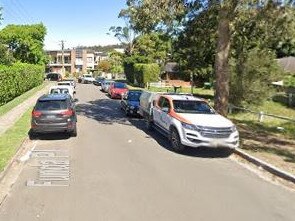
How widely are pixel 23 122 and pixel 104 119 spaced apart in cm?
445

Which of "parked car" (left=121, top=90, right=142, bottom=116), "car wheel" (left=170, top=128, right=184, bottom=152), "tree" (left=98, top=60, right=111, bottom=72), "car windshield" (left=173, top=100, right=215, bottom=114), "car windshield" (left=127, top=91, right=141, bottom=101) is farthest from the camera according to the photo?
"tree" (left=98, top=60, right=111, bottom=72)

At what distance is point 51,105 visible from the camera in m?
15.6

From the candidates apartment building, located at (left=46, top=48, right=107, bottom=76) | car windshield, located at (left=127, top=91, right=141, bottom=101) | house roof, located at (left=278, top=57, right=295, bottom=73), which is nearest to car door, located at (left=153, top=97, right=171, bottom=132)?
car windshield, located at (left=127, top=91, right=141, bottom=101)

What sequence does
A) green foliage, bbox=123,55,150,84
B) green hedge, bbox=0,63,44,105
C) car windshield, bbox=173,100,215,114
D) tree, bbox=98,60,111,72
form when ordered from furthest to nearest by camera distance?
tree, bbox=98,60,111,72 → green foliage, bbox=123,55,150,84 → green hedge, bbox=0,63,44,105 → car windshield, bbox=173,100,215,114

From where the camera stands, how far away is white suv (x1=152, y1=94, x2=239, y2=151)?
13.3 meters

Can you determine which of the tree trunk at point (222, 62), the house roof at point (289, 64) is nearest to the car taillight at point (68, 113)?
the tree trunk at point (222, 62)

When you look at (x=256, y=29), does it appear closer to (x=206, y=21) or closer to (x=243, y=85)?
(x=206, y=21)

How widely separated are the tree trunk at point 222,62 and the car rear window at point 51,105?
23.3 ft

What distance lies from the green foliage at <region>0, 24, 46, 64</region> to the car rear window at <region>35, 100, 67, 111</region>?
1978 inches

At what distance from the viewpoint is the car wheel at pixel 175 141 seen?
45.4ft

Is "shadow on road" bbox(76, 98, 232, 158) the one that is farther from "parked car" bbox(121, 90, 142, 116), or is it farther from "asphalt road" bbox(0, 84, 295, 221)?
"parked car" bbox(121, 90, 142, 116)

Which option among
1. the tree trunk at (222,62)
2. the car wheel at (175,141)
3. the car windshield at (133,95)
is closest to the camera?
the car wheel at (175,141)

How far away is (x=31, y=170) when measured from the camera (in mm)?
11305

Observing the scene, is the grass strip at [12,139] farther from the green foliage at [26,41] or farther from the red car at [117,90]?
the green foliage at [26,41]
